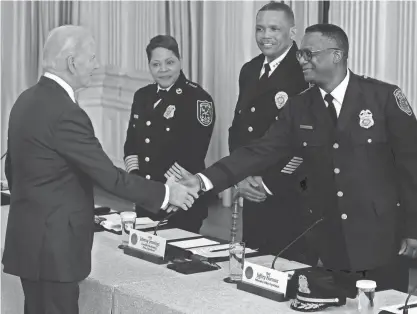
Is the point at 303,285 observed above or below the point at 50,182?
below

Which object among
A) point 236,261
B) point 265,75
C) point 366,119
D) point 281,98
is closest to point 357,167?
point 366,119

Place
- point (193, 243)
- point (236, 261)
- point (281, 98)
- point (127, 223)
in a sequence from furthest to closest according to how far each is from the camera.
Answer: point (281, 98)
point (127, 223)
point (193, 243)
point (236, 261)

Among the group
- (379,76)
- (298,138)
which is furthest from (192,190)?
(379,76)

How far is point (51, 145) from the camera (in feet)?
9.41

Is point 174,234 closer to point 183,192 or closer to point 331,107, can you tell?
point 183,192

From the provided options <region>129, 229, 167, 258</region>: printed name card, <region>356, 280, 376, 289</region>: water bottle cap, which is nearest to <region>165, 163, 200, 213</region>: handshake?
<region>129, 229, 167, 258</region>: printed name card

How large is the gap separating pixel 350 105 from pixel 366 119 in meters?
0.09

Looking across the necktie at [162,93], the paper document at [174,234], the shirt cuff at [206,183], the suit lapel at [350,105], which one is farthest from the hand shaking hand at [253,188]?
the suit lapel at [350,105]

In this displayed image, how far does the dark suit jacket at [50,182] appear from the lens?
2.87 meters

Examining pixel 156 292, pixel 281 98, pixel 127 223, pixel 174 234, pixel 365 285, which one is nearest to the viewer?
pixel 365 285

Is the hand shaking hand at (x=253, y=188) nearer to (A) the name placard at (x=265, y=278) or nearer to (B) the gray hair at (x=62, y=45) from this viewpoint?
(A) the name placard at (x=265, y=278)

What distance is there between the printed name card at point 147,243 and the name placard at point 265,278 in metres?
0.50

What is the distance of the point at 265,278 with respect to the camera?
2.96 m

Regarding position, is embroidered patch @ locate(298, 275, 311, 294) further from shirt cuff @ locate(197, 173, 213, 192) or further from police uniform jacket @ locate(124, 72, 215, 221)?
police uniform jacket @ locate(124, 72, 215, 221)
